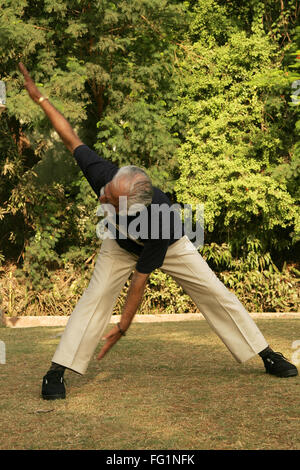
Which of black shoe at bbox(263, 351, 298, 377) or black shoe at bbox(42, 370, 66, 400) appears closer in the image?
black shoe at bbox(42, 370, 66, 400)

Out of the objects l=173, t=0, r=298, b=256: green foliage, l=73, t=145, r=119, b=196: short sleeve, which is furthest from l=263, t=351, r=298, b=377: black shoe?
l=173, t=0, r=298, b=256: green foliage

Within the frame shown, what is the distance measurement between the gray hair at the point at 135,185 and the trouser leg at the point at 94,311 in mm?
869

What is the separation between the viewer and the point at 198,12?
1245cm

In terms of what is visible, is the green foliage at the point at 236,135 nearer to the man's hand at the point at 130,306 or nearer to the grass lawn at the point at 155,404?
the grass lawn at the point at 155,404

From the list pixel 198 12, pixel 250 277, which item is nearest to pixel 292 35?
pixel 198 12

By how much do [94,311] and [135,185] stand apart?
1.15m

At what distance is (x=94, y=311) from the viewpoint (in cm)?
428

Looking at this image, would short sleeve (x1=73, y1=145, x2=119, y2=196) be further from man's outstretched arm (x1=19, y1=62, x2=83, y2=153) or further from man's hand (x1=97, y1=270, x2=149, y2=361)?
man's hand (x1=97, y1=270, x2=149, y2=361)

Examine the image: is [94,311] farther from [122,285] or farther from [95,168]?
[95,168]

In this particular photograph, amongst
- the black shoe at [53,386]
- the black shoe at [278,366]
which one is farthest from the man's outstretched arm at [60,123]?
the black shoe at [278,366]

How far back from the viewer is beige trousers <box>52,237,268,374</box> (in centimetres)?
423

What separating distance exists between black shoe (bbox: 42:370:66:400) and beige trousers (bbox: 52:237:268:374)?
0.10 m

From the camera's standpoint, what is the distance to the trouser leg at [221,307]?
4473 mm

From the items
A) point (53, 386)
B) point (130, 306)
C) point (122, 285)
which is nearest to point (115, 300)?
point (122, 285)
